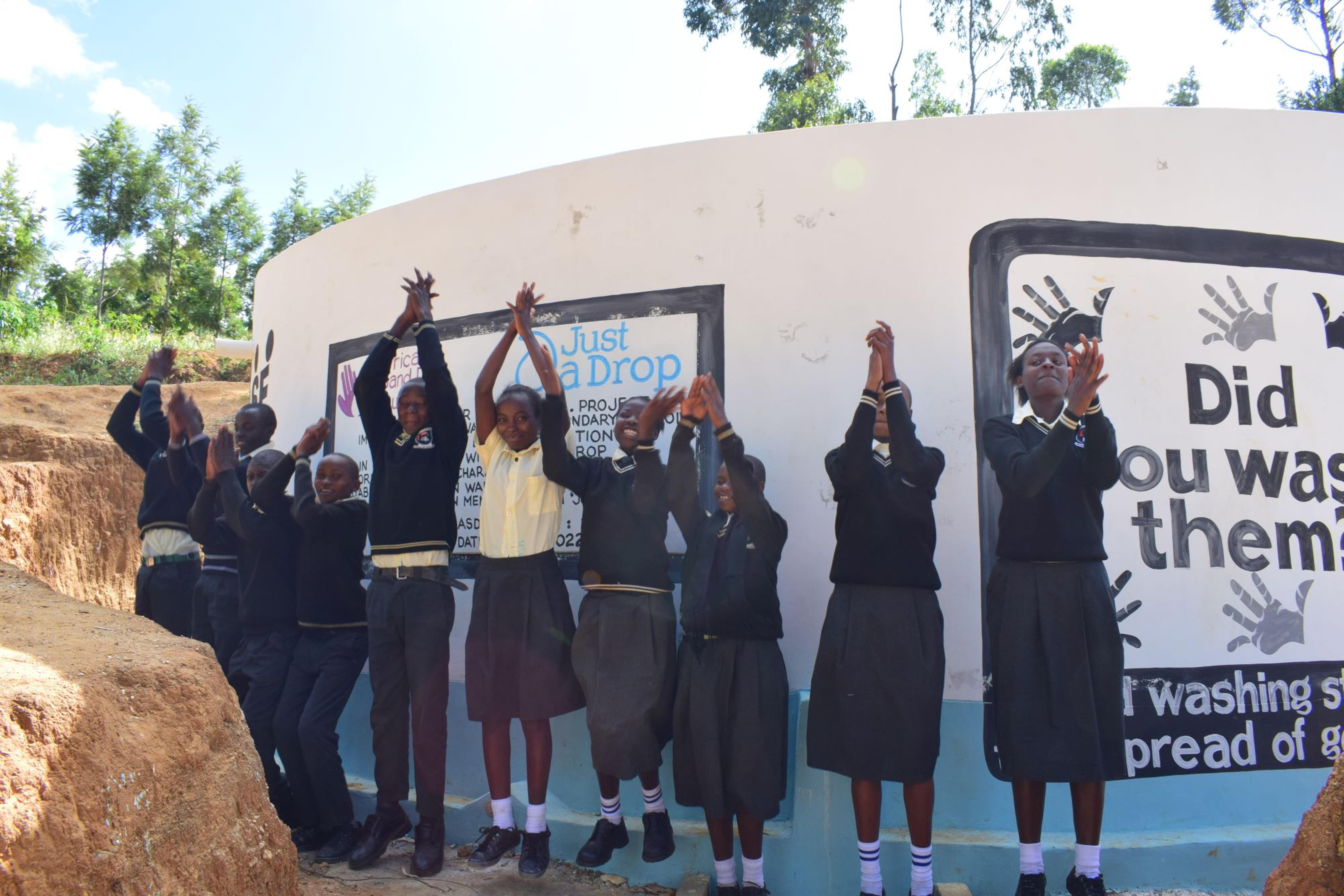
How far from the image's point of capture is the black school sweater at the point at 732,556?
10.6 feet

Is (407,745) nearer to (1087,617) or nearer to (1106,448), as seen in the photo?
(1087,617)

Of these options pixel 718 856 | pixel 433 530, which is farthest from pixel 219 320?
pixel 718 856

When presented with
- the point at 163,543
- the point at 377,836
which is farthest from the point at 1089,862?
the point at 163,543

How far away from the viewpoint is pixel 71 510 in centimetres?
711

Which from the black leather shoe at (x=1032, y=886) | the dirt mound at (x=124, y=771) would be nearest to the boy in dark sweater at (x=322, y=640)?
the dirt mound at (x=124, y=771)

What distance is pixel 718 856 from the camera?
319cm

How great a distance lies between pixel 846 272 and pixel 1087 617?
1686mm

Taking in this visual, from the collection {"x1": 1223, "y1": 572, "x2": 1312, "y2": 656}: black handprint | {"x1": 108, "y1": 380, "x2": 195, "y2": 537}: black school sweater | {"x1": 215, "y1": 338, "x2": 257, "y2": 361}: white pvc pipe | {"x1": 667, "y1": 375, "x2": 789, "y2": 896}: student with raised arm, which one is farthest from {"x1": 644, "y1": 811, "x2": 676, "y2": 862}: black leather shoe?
{"x1": 215, "y1": 338, "x2": 257, "y2": 361}: white pvc pipe

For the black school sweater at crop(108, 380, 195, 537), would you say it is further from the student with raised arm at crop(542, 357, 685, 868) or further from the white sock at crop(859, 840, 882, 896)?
the white sock at crop(859, 840, 882, 896)

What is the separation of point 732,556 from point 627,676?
1.95ft

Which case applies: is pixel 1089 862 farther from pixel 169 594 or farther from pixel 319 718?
pixel 169 594

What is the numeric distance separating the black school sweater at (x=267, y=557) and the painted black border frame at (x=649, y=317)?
0.74m

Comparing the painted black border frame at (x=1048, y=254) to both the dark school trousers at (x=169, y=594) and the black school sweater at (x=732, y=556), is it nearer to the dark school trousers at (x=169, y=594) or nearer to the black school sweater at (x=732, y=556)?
the black school sweater at (x=732, y=556)

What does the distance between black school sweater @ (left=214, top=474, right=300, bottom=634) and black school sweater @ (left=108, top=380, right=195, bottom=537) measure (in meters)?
0.89
